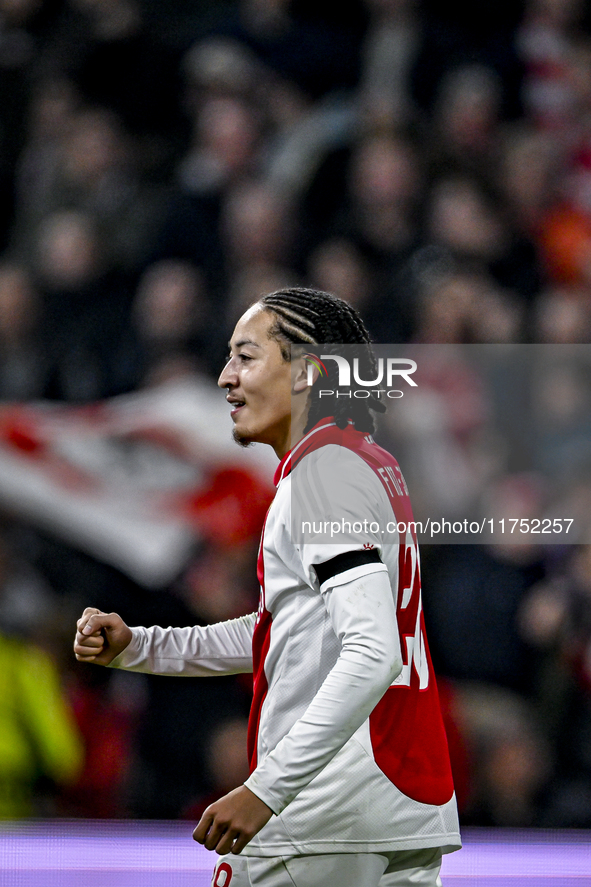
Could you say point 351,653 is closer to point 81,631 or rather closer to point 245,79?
point 81,631

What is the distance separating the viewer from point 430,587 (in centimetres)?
287

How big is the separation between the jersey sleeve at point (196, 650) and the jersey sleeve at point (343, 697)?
396 millimetres

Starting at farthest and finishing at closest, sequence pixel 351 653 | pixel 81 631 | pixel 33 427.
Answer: pixel 33 427, pixel 81 631, pixel 351 653

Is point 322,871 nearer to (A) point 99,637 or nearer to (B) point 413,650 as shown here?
(B) point 413,650

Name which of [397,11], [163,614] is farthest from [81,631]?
[397,11]

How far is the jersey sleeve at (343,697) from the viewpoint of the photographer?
3.67ft

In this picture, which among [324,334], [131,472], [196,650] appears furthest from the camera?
[131,472]

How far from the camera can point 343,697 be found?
1.12m

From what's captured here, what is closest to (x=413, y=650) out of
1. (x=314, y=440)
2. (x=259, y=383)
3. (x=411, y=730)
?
(x=411, y=730)

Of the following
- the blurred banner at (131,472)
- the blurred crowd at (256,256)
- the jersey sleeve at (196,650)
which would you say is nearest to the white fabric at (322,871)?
the jersey sleeve at (196,650)

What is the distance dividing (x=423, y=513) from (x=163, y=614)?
0.87 meters

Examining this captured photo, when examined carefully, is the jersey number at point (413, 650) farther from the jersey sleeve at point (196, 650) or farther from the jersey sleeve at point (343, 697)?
the jersey sleeve at point (196, 650)

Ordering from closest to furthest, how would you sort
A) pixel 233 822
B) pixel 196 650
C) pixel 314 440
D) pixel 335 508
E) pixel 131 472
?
pixel 233 822, pixel 335 508, pixel 314 440, pixel 196 650, pixel 131 472

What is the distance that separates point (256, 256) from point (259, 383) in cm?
181
